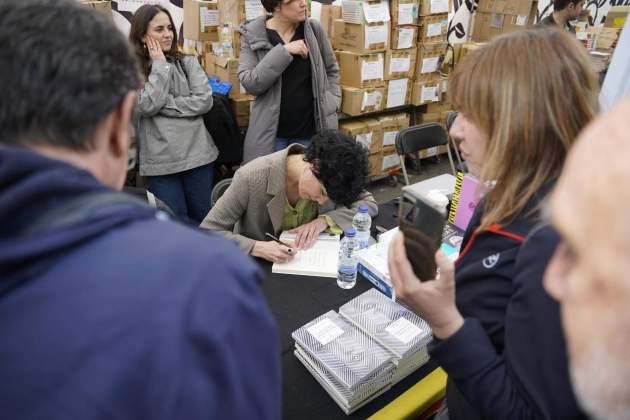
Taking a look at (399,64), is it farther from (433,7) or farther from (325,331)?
(325,331)

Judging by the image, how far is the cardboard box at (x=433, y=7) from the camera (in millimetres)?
3830

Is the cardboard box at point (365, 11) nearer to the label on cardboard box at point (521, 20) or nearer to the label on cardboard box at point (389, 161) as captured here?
the label on cardboard box at point (389, 161)

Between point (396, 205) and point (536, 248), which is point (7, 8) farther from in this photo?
point (396, 205)

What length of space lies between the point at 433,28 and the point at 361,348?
153 inches

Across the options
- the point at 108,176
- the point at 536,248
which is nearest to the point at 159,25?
the point at 108,176

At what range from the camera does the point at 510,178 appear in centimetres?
86

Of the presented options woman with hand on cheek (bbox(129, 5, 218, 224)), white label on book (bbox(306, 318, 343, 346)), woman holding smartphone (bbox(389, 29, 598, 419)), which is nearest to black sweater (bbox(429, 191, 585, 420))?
woman holding smartphone (bbox(389, 29, 598, 419))

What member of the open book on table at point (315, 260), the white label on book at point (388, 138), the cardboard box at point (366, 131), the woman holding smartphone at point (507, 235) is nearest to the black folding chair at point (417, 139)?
the cardboard box at point (366, 131)

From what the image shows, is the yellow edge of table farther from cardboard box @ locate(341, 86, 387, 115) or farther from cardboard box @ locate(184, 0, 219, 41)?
cardboard box @ locate(184, 0, 219, 41)

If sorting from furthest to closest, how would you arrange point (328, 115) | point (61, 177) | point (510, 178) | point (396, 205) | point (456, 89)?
point (328, 115), point (396, 205), point (456, 89), point (510, 178), point (61, 177)

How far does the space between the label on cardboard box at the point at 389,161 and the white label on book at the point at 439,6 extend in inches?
60.0

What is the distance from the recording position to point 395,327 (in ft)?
3.84

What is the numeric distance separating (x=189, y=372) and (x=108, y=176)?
0.28m

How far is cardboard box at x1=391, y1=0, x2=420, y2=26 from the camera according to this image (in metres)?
3.66
